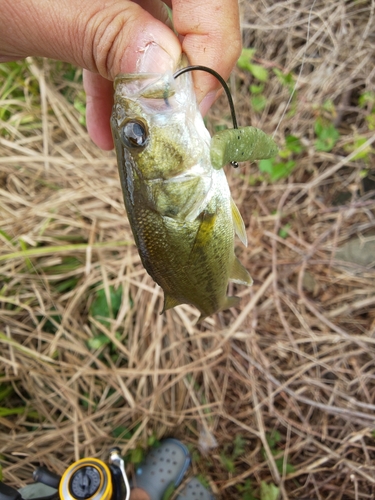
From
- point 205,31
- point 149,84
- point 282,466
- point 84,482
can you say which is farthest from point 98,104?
point 282,466

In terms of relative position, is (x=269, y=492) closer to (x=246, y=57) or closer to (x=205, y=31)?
(x=205, y=31)

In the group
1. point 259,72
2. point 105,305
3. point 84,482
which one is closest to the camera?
point 84,482

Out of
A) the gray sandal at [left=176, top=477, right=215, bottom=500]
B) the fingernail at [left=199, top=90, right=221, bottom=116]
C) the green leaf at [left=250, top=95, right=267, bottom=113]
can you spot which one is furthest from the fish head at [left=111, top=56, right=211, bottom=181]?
the gray sandal at [left=176, top=477, right=215, bottom=500]

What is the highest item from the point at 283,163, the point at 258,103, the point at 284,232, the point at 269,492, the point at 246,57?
the point at 246,57

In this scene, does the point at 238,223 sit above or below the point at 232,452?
above

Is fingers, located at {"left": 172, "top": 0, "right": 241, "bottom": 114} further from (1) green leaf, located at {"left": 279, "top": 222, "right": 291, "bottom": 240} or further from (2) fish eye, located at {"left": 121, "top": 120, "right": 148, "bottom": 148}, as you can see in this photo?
(1) green leaf, located at {"left": 279, "top": 222, "right": 291, "bottom": 240}

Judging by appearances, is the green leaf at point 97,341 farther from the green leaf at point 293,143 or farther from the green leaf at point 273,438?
the green leaf at point 293,143

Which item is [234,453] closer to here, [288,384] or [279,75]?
[288,384]


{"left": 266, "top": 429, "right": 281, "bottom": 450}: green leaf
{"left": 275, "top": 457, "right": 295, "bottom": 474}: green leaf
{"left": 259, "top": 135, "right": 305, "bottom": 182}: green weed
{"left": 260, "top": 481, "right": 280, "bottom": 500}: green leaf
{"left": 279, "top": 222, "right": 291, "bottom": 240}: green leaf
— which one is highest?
{"left": 259, "top": 135, "right": 305, "bottom": 182}: green weed
